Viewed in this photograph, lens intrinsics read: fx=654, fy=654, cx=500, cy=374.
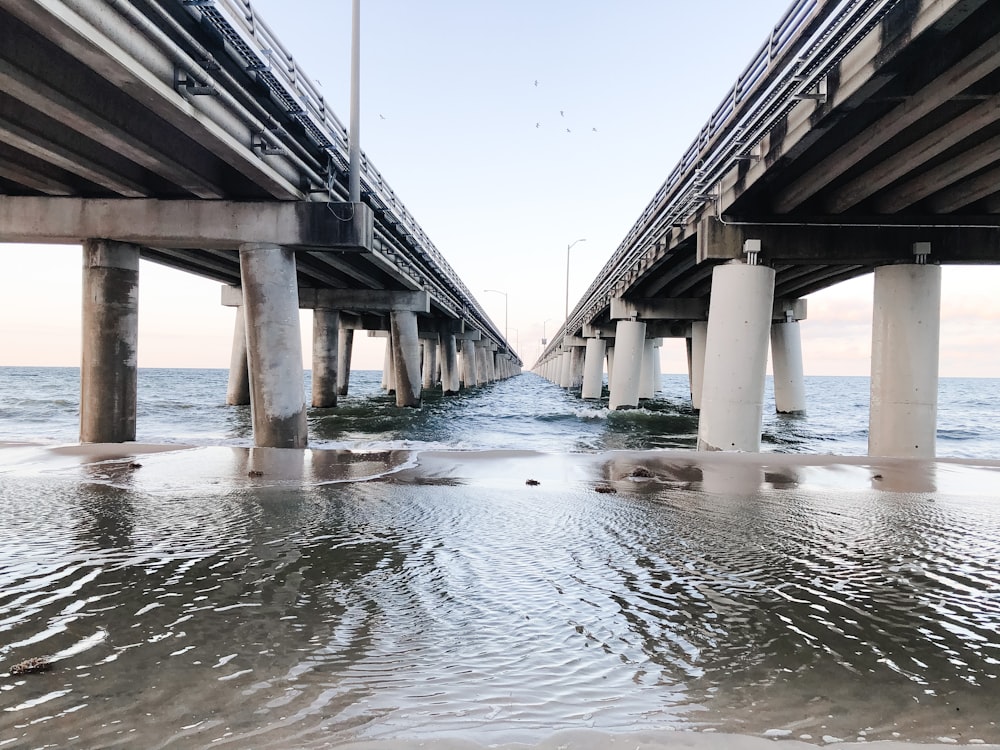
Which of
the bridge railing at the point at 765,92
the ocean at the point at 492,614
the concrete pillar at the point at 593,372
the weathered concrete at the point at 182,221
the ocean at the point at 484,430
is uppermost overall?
the bridge railing at the point at 765,92

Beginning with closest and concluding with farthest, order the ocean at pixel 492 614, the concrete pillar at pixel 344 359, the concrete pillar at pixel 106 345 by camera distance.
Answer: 1. the ocean at pixel 492 614
2. the concrete pillar at pixel 106 345
3. the concrete pillar at pixel 344 359

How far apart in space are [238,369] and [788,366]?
32586mm

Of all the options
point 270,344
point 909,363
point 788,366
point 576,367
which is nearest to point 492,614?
point 270,344

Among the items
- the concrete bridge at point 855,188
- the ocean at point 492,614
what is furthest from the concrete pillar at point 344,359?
the ocean at point 492,614

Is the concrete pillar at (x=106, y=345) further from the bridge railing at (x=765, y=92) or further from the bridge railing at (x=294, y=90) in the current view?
the bridge railing at (x=765, y=92)

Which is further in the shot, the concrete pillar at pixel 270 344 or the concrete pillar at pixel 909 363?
the concrete pillar at pixel 909 363

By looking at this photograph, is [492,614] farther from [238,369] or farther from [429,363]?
[429,363]

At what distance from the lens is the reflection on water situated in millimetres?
2947

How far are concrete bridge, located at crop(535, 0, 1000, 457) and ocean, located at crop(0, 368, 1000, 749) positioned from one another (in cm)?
583

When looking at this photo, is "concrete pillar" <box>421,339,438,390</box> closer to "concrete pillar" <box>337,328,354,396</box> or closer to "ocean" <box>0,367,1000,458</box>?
"concrete pillar" <box>337,328,354,396</box>

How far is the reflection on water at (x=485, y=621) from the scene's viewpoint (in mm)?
2947

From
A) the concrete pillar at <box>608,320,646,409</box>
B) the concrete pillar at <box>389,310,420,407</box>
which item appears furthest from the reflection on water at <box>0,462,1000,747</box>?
the concrete pillar at <box>389,310,420,407</box>

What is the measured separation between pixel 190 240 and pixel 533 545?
1298cm

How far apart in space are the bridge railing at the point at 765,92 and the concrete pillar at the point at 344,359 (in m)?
36.5
